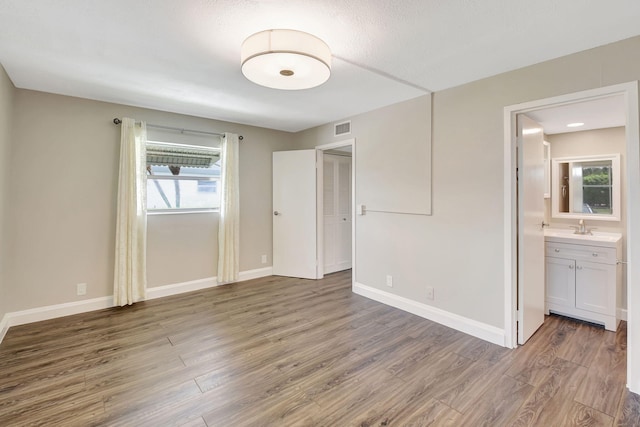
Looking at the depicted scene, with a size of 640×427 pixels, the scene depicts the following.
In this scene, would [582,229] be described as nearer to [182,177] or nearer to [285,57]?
[285,57]

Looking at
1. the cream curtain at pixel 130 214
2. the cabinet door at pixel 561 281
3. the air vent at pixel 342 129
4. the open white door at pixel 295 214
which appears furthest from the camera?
the open white door at pixel 295 214

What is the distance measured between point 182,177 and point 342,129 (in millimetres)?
2277

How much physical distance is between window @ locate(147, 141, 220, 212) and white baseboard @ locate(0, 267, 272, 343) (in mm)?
1023

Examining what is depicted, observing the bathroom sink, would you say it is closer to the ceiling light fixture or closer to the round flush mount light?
the ceiling light fixture

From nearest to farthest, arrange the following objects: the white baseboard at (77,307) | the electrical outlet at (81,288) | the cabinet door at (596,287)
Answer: the cabinet door at (596,287), the white baseboard at (77,307), the electrical outlet at (81,288)

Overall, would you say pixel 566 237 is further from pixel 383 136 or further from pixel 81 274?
pixel 81 274

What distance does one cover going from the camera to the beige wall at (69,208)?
9.87 ft

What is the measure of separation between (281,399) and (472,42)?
8.93 ft

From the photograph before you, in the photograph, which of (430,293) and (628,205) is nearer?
(628,205)

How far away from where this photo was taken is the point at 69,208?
10.7ft

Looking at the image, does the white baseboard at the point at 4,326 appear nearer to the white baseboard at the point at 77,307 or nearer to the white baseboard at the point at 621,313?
the white baseboard at the point at 77,307

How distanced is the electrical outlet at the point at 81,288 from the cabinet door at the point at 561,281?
5.13 meters

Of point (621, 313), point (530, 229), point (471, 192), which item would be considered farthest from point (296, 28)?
point (621, 313)

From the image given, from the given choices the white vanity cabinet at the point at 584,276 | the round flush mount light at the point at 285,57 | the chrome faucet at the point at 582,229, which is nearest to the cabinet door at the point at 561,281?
the white vanity cabinet at the point at 584,276
